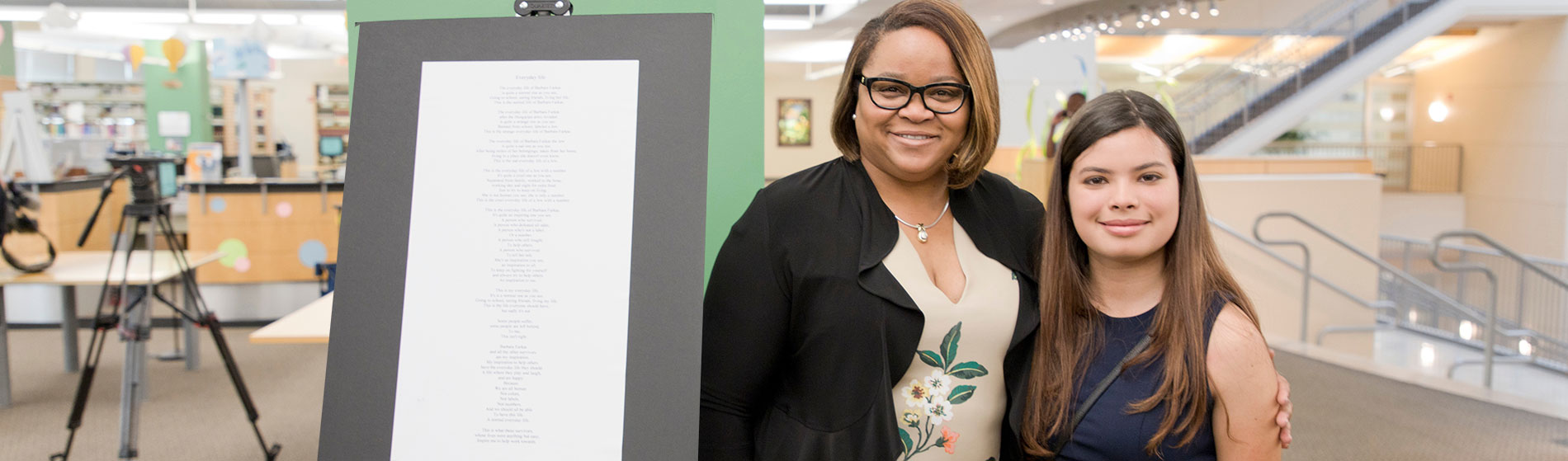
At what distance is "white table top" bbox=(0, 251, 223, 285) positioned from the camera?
14.1 ft

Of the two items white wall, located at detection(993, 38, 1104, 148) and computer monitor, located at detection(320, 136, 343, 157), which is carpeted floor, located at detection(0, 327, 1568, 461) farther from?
white wall, located at detection(993, 38, 1104, 148)

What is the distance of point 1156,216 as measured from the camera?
1393 millimetres

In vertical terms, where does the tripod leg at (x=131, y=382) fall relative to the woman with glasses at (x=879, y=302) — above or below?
below

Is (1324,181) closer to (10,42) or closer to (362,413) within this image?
(362,413)

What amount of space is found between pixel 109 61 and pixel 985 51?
51.3 ft

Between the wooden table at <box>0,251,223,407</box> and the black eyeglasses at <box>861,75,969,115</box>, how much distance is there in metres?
3.64

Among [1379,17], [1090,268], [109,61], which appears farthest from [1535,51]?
[109,61]

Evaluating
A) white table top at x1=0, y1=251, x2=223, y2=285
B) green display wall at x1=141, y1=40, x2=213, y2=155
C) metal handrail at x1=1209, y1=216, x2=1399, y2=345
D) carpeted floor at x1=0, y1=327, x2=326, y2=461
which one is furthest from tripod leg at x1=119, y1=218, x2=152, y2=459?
green display wall at x1=141, y1=40, x2=213, y2=155

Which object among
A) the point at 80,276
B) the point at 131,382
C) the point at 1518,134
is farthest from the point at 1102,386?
the point at 1518,134

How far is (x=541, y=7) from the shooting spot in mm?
1397

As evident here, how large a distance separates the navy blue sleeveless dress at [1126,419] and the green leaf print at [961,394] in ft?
0.58

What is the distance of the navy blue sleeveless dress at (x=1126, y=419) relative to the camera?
1.38 m

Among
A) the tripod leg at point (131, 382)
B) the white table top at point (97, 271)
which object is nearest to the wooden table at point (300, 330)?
the tripod leg at point (131, 382)

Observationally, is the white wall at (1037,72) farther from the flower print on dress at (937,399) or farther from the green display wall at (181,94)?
Answer: the flower print on dress at (937,399)
